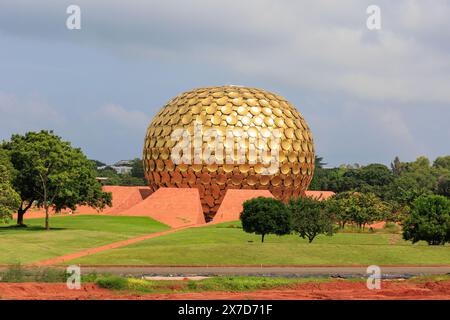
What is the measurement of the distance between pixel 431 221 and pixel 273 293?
897 inches

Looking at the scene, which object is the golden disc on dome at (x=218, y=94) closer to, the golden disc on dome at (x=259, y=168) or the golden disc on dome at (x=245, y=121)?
the golden disc on dome at (x=245, y=121)

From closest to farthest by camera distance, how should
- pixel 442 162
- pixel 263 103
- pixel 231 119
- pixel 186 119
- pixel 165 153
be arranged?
1. pixel 231 119
2. pixel 186 119
3. pixel 165 153
4. pixel 263 103
5. pixel 442 162

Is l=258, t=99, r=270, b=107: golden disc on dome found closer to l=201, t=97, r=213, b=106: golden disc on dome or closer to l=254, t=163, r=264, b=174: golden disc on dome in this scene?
l=201, t=97, r=213, b=106: golden disc on dome

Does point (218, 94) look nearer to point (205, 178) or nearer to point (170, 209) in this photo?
point (205, 178)

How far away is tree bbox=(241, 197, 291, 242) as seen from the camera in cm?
4391

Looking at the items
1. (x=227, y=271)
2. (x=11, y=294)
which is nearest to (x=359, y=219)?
(x=227, y=271)

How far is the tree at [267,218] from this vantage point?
144 ft

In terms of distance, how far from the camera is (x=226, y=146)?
222 ft

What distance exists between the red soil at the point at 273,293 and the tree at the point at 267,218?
1811 centimetres

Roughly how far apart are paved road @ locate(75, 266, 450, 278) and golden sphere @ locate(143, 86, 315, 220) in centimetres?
3495

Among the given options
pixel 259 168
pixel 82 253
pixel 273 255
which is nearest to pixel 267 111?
pixel 259 168

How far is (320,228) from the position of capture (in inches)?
1731

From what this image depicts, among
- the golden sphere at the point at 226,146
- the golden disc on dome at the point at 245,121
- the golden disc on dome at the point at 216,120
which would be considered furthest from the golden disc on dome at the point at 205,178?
the golden disc on dome at the point at 245,121
